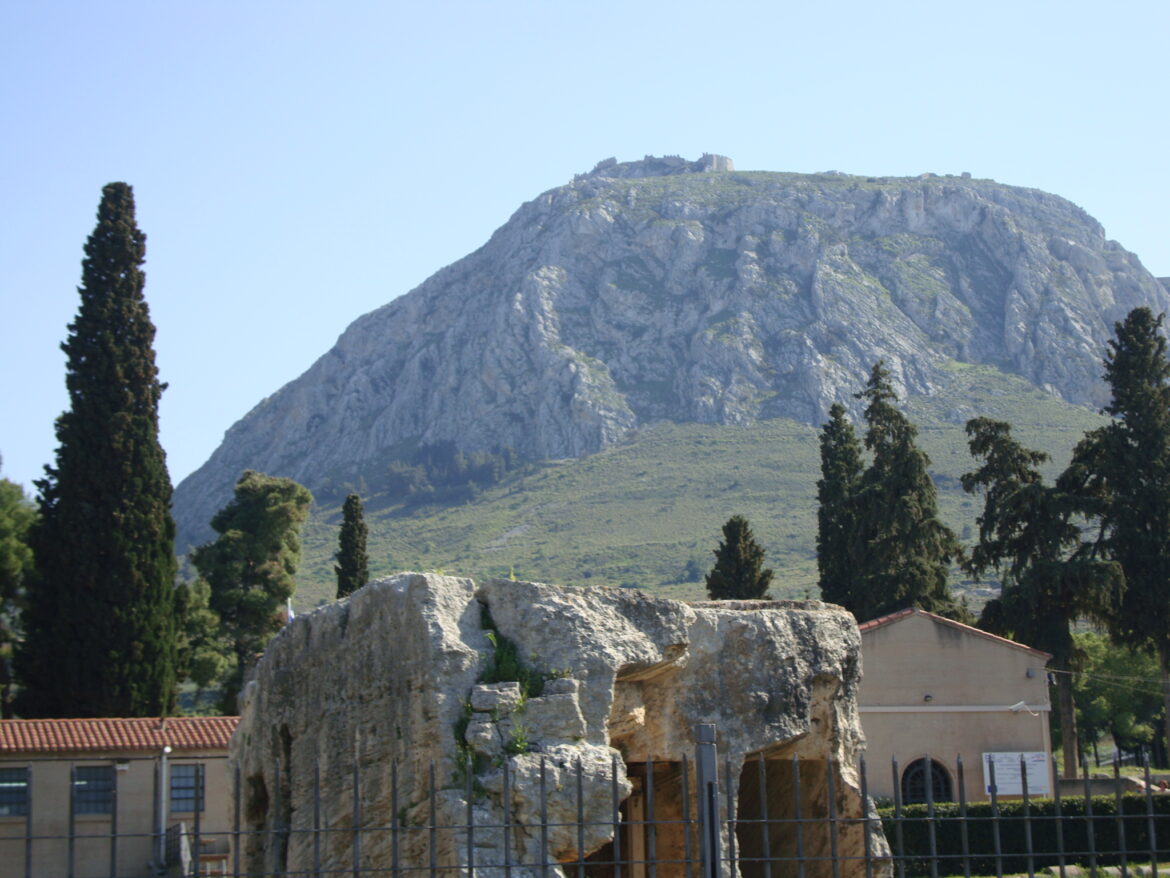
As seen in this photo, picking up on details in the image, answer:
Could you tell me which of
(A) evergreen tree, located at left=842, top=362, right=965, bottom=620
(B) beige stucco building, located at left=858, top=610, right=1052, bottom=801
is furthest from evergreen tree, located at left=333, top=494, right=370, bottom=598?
(B) beige stucco building, located at left=858, top=610, right=1052, bottom=801

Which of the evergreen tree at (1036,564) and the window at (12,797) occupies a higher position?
the evergreen tree at (1036,564)

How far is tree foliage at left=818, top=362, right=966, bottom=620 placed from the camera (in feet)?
147

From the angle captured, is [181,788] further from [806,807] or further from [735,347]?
[735,347]

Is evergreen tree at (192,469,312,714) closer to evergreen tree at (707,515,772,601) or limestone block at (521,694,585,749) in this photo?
evergreen tree at (707,515,772,601)

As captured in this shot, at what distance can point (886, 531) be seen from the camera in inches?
1804

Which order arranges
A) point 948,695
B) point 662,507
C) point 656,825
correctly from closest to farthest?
point 656,825 → point 948,695 → point 662,507

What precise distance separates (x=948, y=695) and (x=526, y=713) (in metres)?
29.4

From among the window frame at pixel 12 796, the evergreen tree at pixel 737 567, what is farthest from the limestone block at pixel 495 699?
the evergreen tree at pixel 737 567

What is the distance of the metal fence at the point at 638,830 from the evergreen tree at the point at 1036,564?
96.7ft

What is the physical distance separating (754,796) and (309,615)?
4.28 metres

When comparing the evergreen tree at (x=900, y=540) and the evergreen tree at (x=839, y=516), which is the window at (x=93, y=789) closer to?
the evergreen tree at (x=900, y=540)

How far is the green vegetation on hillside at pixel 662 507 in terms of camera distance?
5103 inches

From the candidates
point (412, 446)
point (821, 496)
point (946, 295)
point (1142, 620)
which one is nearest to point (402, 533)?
point (412, 446)

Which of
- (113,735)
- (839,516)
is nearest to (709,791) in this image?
(113,735)
